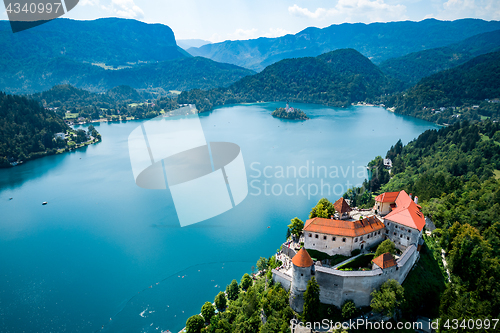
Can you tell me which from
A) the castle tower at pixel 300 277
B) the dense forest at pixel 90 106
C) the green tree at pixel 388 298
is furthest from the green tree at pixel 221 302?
the dense forest at pixel 90 106

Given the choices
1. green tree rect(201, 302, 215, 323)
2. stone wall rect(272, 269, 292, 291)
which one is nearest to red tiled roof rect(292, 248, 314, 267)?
stone wall rect(272, 269, 292, 291)

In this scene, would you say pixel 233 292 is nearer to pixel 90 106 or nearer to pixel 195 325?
pixel 195 325

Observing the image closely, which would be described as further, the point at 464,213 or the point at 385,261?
the point at 464,213

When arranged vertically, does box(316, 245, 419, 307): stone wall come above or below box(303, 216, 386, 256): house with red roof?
below

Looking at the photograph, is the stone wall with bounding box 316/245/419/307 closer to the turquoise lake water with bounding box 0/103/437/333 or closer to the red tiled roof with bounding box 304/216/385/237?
the red tiled roof with bounding box 304/216/385/237

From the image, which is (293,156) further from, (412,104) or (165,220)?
(412,104)

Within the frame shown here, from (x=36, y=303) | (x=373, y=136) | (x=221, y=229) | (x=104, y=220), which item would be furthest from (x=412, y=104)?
(x=36, y=303)

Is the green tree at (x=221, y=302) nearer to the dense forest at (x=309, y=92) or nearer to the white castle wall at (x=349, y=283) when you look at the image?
the white castle wall at (x=349, y=283)

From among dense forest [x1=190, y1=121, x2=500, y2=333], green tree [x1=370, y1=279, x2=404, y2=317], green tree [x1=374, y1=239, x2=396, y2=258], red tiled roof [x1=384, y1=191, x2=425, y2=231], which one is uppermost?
red tiled roof [x1=384, y1=191, x2=425, y2=231]

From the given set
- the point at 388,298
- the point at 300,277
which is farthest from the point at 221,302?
the point at 388,298
